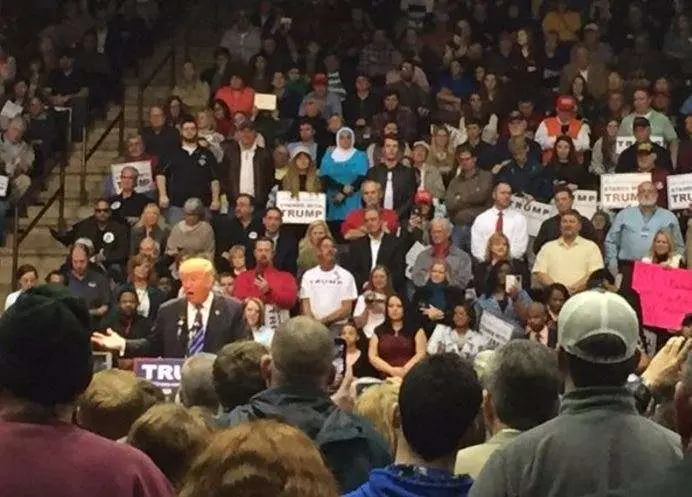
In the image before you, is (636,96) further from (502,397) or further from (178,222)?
(502,397)

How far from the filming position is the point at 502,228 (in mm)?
12406

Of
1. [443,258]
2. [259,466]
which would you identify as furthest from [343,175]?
[259,466]

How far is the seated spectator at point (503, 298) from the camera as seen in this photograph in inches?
436

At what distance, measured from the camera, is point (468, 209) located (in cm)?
1301

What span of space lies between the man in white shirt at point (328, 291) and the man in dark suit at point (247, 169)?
74.9 inches

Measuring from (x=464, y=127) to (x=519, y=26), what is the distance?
2.85m

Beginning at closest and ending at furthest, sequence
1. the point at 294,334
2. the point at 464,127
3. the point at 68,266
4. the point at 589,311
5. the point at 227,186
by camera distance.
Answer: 1. the point at 589,311
2. the point at 294,334
3. the point at 68,266
4. the point at 227,186
5. the point at 464,127

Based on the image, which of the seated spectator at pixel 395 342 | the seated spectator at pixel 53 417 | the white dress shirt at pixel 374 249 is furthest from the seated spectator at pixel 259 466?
the white dress shirt at pixel 374 249

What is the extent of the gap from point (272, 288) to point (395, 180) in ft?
7.23

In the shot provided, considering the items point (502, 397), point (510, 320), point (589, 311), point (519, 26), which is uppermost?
point (519, 26)

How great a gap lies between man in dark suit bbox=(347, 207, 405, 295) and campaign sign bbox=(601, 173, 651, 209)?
6.88 feet

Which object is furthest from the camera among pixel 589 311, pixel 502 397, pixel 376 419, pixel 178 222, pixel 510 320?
pixel 178 222

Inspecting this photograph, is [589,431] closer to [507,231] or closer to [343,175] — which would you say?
[507,231]

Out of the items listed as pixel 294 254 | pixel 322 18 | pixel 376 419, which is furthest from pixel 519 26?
pixel 376 419
